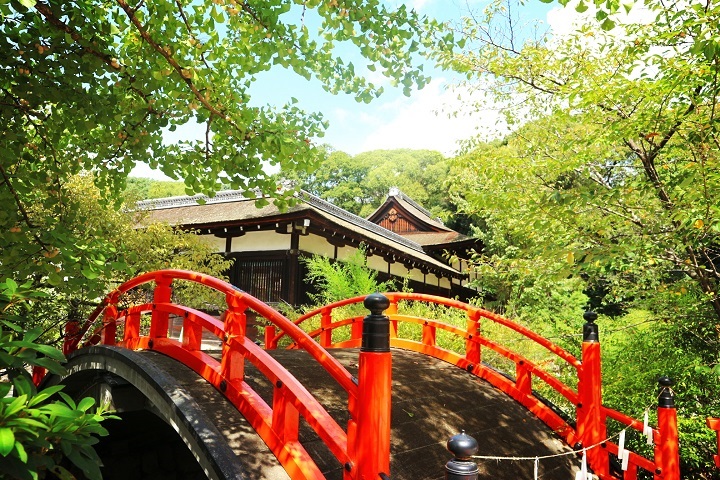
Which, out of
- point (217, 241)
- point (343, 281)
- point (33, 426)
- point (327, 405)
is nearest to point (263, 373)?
point (327, 405)

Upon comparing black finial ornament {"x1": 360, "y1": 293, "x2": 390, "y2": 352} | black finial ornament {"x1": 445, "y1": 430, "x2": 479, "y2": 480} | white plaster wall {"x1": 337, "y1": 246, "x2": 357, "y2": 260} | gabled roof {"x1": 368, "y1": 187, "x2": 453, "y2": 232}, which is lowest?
black finial ornament {"x1": 445, "y1": 430, "x2": 479, "y2": 480}

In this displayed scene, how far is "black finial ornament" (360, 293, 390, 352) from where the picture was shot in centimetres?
272

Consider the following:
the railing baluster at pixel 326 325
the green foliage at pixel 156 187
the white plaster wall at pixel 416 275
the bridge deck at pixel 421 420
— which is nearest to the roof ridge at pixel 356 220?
the white plaster wall at pixel 416 275

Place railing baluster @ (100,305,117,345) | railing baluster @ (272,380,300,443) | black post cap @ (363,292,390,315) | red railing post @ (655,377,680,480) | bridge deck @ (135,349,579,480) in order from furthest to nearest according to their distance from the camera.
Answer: railing baluster @ (100,305,117,345) < red railing post @ (655,377,680,480) < bridge deck @ (135,349,579,480) < railing baluster @ (272,380,300,443) < black post cap @ (363,292,390,315)

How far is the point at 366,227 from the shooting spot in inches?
935

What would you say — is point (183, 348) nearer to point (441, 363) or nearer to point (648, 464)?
point (441, 363)

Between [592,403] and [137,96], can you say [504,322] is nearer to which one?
[592,403]

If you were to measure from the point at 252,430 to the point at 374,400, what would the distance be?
3.88ft

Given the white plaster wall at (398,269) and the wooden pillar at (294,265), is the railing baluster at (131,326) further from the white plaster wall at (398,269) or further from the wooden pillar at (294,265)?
the white plaster wall at (398,269)

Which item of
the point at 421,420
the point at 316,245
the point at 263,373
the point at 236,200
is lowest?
the point at 421,420

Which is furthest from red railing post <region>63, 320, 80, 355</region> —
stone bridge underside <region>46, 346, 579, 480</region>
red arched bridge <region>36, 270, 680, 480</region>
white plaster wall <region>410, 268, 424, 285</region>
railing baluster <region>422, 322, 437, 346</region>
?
white plaster wall <region>410, 268, 424, 285</region>

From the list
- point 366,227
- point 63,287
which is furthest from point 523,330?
point 366,227

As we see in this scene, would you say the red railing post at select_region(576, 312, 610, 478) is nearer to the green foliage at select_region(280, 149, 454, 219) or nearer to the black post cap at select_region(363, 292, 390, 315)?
the black post cap at select_region(363, 292, 390, 315)

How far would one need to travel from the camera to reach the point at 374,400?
2.75 m
